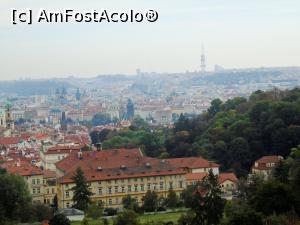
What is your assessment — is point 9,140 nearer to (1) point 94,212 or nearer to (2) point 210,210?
(1) point 94,212

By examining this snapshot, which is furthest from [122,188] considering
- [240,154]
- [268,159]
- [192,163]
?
[240,154]

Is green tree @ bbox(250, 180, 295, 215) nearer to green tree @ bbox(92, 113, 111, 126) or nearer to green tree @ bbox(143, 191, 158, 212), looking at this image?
green tree @ bbox(143, 191, 158, 212)

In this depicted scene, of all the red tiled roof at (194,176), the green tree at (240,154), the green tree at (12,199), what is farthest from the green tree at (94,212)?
the green tree at (240,154)

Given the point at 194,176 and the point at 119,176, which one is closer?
the point at 119,176

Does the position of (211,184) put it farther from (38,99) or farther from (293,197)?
(38,99)

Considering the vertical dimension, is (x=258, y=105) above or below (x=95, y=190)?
above

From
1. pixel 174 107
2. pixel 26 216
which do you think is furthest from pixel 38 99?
pixel 26 216

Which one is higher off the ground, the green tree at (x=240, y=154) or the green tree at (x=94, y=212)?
the green tree at (x=240, y=154)

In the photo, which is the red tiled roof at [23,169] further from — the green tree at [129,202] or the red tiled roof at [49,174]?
the green tree at [129,202]
